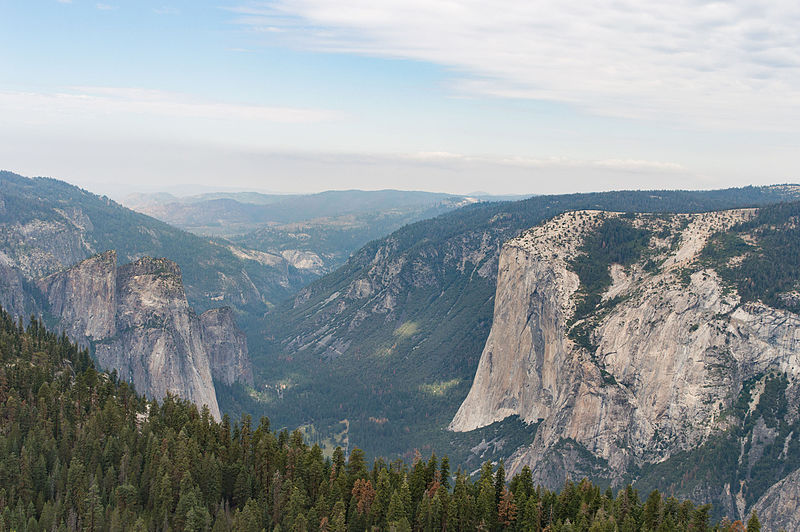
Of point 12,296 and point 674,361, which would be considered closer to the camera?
point 674,361

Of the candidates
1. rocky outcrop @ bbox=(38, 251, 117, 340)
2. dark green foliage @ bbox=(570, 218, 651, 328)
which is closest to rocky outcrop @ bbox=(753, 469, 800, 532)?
dark green foliage @ bbox=(570, 218, 651, 328)

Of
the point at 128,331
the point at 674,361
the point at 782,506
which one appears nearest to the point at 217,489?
the point at 782,506

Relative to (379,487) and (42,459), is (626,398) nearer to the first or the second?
(379,487)

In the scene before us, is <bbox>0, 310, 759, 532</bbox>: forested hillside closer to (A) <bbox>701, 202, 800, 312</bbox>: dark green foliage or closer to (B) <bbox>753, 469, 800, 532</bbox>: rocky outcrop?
(B) <bbox>753, 469, 800, 532</bbox>: rocky outcrop

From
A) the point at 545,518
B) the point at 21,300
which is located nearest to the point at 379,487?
the point at 545,518

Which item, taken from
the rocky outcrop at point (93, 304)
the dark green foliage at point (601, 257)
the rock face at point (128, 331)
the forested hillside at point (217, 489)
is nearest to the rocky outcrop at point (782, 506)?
the forested hillside at point (217, 489)

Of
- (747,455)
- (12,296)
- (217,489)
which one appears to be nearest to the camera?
(217,489)

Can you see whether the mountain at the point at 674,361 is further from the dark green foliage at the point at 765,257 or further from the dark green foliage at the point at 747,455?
the dark green foliage at the point at 765,257

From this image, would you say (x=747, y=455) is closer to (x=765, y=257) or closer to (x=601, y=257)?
(x=765, y=257)

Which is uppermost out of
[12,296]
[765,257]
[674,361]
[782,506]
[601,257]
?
[765,257]

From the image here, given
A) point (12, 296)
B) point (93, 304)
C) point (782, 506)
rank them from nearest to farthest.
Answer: point (782, 506), point (12, 296), point (93, 304)
